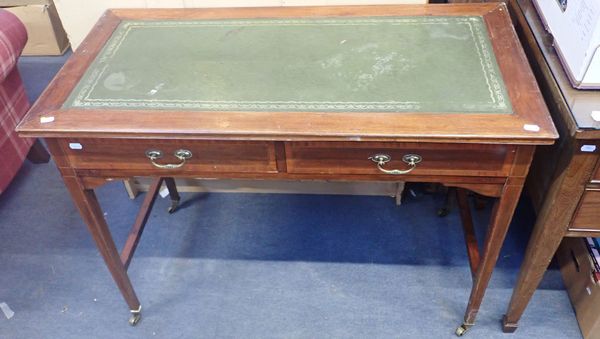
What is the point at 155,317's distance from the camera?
1.65 meters

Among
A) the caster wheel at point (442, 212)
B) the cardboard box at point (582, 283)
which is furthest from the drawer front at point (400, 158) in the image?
the caster wheel at point (442, 212)

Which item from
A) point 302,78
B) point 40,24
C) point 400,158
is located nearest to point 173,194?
point 302,78

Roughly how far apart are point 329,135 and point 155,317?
961 millimetres

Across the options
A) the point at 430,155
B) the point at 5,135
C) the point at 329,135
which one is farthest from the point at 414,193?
the point at 5,135

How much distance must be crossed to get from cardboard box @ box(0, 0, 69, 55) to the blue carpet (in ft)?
3.70

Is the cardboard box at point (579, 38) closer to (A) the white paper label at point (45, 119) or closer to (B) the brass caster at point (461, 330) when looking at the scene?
(B) the brass caster at point (461, 330)

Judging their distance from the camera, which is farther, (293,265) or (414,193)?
(414,193)

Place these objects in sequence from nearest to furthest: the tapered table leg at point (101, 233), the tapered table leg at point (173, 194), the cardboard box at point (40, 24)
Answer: the tapered table leg at point (101, 233) < the tapered table leg at point (173, 194) < the cardboard box at point (40, 24)

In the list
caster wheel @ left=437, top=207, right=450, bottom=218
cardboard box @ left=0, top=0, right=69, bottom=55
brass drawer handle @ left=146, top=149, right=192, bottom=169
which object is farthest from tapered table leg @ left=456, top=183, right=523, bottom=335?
cardboard box @ left=0, top=0, right=69, bottom=55

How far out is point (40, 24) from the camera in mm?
2789

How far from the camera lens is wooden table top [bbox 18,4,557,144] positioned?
1.07 meters

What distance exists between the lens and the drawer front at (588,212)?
114 cm

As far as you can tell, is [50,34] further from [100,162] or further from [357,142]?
[357,142]

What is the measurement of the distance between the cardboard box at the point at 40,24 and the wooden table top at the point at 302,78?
156cm
